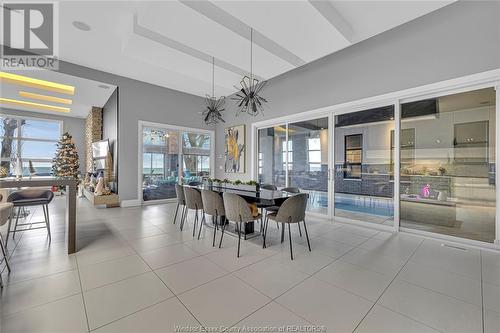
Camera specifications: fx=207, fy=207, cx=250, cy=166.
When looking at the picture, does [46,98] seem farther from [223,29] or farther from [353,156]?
[353,156]

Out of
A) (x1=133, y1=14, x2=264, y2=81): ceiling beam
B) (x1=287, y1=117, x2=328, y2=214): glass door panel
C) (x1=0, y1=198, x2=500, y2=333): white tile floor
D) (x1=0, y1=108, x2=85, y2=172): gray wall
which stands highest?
(x1=133, y1=14, x2=264, y2=81): ceiling beam

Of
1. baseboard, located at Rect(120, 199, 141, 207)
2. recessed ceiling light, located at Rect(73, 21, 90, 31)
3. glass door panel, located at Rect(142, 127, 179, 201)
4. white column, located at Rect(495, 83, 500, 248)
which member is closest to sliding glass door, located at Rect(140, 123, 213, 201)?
glass door panel, located at Rect(142, 127, 179, 201)

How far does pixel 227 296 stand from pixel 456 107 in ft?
14.1

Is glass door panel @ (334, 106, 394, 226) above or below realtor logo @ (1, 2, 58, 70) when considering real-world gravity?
below

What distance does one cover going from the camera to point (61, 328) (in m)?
1.47

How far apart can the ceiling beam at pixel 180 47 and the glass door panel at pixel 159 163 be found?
3.07 metres

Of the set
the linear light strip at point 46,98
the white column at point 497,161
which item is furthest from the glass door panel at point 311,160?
the linear light strip at point 46,98

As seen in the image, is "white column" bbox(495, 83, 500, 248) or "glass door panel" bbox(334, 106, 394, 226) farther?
"glass door panel" bbox(334, 106, 394, 226)

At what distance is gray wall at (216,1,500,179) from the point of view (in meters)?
2.89

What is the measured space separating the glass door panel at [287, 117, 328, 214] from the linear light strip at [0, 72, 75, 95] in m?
6.27

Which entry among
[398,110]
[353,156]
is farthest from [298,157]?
[398,110]

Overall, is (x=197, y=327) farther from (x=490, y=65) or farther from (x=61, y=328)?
(x=490, y=65)

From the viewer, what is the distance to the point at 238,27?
10.9ft

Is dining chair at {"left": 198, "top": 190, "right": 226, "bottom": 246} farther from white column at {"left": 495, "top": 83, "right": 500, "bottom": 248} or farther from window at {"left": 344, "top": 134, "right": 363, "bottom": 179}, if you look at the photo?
white column at {"left": 495, "top": 83, "right": 500, "bottom": 248}
